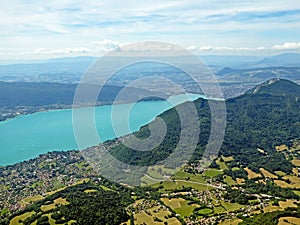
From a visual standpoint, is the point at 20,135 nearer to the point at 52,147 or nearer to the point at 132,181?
the point at 52,147

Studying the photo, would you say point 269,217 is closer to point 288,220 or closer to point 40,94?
point 288,220

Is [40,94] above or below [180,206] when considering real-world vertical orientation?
below

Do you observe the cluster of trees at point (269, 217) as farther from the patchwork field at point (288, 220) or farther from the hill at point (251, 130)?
the hill at point (251, 130)

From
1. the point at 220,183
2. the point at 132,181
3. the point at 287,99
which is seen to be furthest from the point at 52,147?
the point at 287,99

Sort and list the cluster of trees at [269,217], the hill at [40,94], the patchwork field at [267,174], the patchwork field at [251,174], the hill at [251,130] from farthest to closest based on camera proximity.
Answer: the hill at [40,94] → the hill at [251,130] → the patchwork field at [251,174] → the patchwork field at [267,174] → the cluster of trees at [269,217]

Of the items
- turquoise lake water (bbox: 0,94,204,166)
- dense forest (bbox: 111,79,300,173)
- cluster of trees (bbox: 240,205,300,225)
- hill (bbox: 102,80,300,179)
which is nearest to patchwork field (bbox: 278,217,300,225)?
cluster of trees (bbox: 240,205,300,225)

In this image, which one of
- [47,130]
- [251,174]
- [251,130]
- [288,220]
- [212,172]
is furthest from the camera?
[47,130]

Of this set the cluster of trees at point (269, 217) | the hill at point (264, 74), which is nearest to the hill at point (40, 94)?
the hill at point (264, 74)

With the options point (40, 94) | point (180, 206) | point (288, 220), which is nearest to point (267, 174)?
point (180, 206)

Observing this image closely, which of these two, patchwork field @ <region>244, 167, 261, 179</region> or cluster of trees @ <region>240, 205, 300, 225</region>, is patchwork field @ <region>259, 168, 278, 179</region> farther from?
cluster of trees @ <region>240, 205, 300, 225</region>
